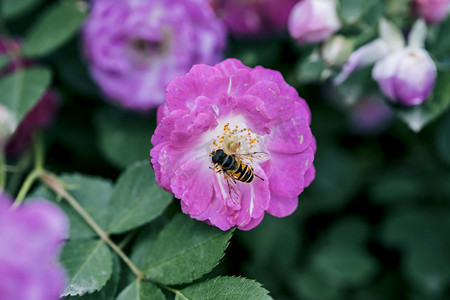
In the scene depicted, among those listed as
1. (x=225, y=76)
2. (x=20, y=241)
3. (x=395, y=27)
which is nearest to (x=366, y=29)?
(x=395, y=27)

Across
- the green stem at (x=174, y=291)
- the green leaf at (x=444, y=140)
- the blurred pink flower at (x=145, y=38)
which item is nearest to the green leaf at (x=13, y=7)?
the blurred pink flower at (x=145, y=38)

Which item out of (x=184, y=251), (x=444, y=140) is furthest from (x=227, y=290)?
(x=444, y=140)

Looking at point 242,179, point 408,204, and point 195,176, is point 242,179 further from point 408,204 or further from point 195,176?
point 408,204

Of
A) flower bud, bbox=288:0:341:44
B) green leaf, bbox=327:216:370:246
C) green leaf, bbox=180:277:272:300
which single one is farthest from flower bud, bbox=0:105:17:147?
green leaf, bbox=327:216:370:246

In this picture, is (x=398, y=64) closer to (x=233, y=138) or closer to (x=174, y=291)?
(x=233, y=138)

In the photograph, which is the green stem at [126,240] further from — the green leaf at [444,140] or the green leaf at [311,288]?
the green leaf at [444,140]

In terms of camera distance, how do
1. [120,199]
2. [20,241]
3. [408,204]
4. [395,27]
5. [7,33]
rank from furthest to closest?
[408,204] < [7,33] < [395,27] < [120,199] < [20,241]

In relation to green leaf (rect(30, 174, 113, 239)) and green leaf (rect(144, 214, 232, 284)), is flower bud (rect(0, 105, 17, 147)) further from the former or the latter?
green leaf (rect(144, 214, 232, 284))
